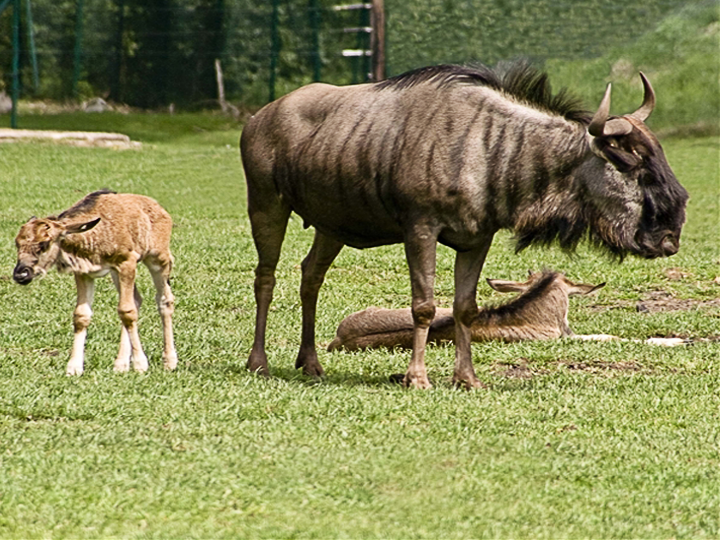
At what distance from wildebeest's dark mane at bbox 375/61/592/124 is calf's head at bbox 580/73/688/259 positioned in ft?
1.19

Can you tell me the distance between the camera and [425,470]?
6.06 meters

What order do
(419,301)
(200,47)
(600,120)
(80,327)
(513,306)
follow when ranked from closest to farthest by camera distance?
1. (600,120)
2. (419,301)
3. (80,327)
4. (513,306)
5. (200,47)

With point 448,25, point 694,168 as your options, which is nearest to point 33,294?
point 694,168

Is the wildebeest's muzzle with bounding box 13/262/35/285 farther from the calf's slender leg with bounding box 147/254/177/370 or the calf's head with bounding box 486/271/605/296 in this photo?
the calf's head with bounding box 486/271/605/296

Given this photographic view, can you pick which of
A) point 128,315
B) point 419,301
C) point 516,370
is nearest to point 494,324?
point 516,370

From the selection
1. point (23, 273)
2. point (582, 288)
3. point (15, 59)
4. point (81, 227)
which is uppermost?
point (81, 227)

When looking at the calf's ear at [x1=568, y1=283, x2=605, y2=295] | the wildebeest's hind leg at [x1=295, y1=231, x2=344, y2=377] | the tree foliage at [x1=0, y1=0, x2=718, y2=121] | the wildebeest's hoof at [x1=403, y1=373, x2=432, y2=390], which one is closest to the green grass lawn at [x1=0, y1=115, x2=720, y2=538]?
the wildebeest's hoof at [x1=403, y1=373, x2=432, y2=390]

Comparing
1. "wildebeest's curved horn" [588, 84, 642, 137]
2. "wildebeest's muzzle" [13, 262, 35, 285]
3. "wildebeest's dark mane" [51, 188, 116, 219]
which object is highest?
"wildebeest's curved horn" [588, 84, 642, 137]

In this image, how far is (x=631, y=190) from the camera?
7586 millimetres

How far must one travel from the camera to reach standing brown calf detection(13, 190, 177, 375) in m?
7.88

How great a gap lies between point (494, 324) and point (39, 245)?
12.5 ft

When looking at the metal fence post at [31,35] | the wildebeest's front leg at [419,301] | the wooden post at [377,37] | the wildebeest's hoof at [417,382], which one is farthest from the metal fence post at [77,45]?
the wildebeest's hoof at [417,382]

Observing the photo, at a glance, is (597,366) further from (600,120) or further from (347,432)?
(347,432)

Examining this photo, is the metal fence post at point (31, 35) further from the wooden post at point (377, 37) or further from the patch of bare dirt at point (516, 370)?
the patch of bare dirt at point (516, 370)
